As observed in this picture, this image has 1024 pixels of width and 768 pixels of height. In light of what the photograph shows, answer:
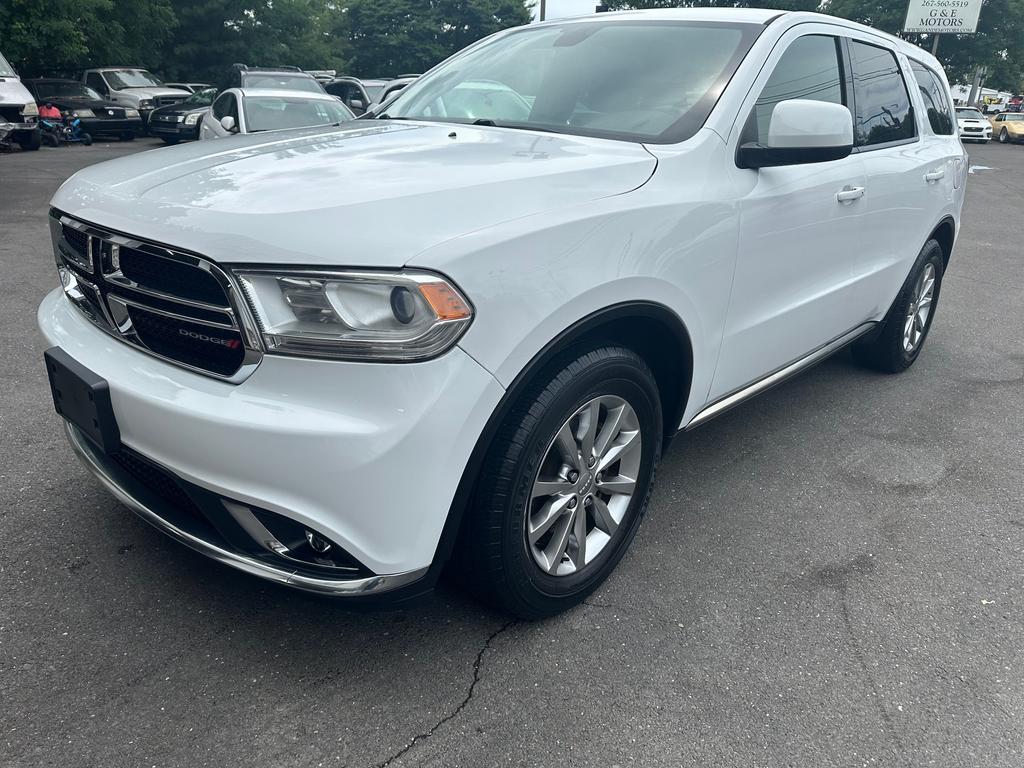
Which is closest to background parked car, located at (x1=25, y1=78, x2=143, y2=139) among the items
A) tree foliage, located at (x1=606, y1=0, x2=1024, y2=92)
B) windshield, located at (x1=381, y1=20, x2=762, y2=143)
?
windshield, located at (x1=381, y1=20, x2=762, y2=143)

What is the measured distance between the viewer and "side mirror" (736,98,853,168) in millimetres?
2588

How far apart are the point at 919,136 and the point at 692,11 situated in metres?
1.70

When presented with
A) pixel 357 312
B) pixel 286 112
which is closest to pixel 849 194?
pixel 357 312

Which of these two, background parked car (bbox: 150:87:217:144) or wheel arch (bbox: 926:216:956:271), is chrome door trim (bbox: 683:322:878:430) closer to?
wheel arch (bbox: 926:216:956:271)

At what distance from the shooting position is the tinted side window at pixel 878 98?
3.65m

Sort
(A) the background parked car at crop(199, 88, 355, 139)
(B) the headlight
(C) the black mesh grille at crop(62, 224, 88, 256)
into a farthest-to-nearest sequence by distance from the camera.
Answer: (A) the background parked car at crop(199, 88, 355, 139) → (C) the black mesh grille at crop(62, 224, 88, 256) → (B) the headlight

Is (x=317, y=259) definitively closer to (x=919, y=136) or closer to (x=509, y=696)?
(x=509, y=696)

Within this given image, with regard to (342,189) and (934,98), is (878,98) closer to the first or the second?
(934,98)

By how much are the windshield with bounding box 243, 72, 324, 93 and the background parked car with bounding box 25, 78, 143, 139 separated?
734cm

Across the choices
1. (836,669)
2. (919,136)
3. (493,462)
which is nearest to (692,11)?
(919,136)

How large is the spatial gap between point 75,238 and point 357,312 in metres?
1.07

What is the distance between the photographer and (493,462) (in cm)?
204

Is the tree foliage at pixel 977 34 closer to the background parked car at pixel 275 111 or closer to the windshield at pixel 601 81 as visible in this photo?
the background parked car at pixel 275 111

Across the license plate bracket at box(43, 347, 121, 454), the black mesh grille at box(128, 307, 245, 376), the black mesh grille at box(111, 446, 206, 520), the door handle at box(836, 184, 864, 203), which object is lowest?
the black mesh grille at box(111, 446, 206, 520)
